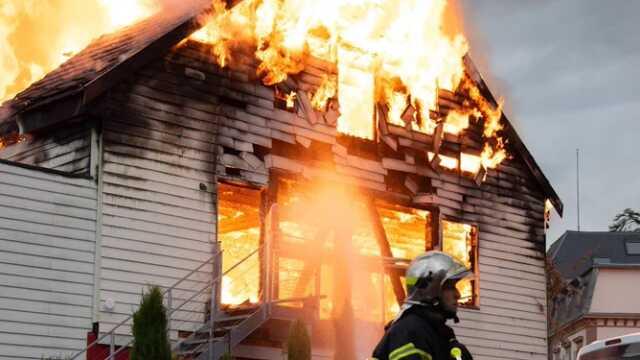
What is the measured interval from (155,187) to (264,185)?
2246mm

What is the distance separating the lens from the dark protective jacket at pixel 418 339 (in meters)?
6.65

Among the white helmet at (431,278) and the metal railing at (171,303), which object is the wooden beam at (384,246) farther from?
the white helmet at (431,278)

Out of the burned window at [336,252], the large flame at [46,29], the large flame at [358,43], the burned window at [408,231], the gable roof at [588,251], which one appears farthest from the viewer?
the gable roof at [588,251]

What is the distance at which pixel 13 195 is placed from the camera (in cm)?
1748

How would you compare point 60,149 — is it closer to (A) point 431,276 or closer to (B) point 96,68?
(B) point 96,68

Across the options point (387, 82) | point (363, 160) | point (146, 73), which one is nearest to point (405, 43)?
point (387, 82)

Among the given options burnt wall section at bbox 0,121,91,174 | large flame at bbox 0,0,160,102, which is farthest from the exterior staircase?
large flame at bbox 0,0,160,102

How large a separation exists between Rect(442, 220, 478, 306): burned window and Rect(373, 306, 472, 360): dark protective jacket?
16957 millimetres

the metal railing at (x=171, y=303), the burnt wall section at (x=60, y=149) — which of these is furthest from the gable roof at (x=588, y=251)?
the burnt wall section at (x=60, y=149)

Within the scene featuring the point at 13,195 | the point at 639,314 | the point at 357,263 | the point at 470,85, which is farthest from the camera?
the point at 639,314

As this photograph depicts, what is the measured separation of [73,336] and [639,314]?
42.7m

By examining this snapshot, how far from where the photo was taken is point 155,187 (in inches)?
751

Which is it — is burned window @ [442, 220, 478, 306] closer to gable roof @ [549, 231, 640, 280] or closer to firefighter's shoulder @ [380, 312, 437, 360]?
firefighter's shoulder @ [380, 312, 437, 360]

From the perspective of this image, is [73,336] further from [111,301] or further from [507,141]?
[507,141]
